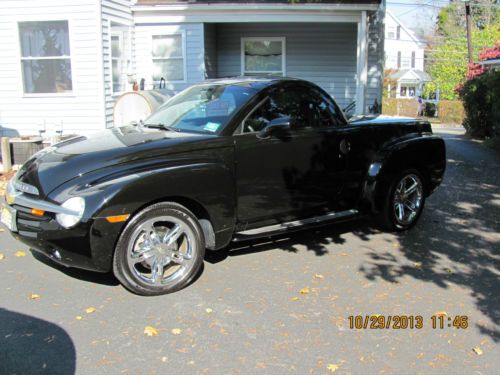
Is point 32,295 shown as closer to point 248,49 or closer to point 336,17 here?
point 336,17

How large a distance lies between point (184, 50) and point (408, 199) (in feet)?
30.4

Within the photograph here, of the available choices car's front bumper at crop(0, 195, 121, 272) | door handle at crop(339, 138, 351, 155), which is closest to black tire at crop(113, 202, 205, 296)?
car's front bumper at crop(0, 195, 121, 272)

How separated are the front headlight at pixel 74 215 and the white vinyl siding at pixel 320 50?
11.8m

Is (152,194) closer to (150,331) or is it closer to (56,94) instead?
(150,331)

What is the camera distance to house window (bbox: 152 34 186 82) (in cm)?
1409

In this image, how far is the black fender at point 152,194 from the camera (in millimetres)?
4039

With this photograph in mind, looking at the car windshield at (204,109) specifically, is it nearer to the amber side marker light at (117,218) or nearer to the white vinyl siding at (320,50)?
the amber side marker light at (117,218)

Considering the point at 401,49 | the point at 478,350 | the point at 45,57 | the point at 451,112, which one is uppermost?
the point at 401,49

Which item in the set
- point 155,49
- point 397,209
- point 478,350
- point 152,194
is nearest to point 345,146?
point 397,209

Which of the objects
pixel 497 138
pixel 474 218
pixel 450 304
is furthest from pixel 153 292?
pixel 497 138

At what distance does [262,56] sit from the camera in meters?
15.4

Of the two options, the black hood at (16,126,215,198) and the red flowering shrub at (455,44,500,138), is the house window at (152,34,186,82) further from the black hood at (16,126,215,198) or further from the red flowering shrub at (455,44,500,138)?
the black hood at (16,126,215,198)

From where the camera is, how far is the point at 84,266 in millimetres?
4152

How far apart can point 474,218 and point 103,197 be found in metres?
5.04
